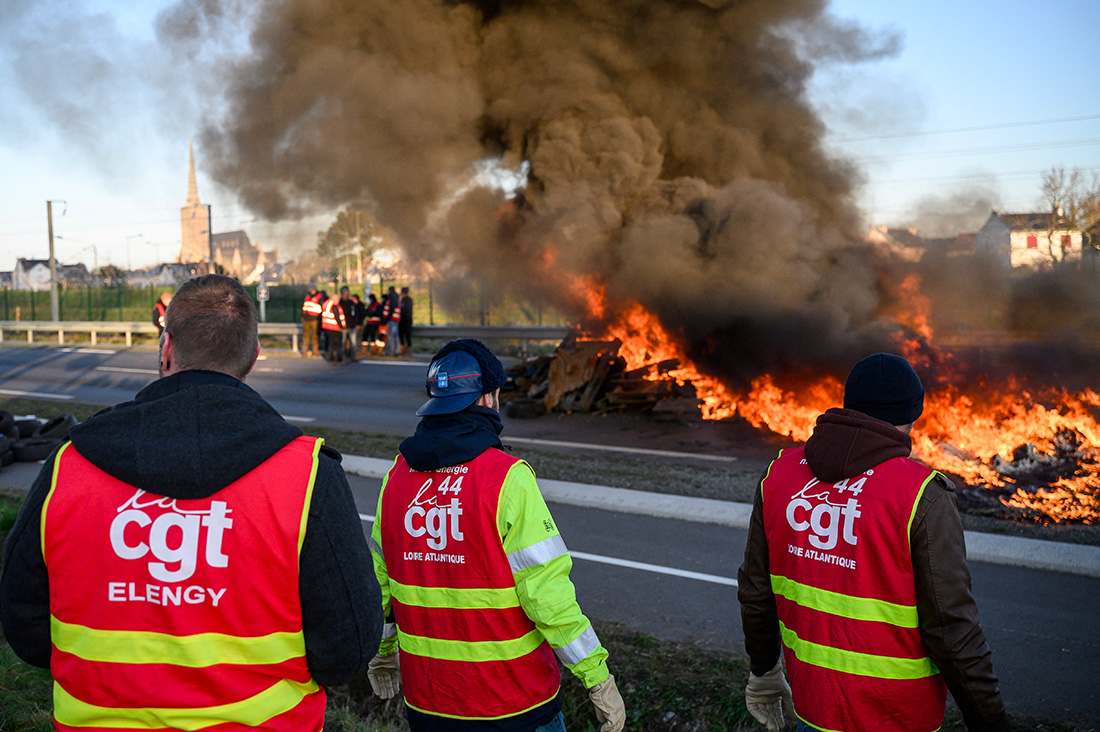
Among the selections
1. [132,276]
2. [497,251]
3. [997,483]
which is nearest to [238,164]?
[497,251]

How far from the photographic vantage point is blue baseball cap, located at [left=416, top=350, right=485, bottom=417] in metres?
2.53

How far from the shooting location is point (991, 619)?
4875mm

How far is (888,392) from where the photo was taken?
2375mm

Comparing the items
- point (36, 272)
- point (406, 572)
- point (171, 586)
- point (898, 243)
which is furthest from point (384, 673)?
point (36, 272)

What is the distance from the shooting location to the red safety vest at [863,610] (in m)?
2.21

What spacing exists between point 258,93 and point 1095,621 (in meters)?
12.7

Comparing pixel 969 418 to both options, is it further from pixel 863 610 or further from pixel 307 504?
pixel 307 504

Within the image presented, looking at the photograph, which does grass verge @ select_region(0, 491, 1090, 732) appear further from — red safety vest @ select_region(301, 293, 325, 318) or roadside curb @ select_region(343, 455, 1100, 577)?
red safety vest @ select_region(301, 293, 325, 318)

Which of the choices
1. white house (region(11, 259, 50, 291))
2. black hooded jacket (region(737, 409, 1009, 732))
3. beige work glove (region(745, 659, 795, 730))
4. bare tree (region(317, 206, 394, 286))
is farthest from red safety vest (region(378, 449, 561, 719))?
white house (region(11, 259, 50, 291))

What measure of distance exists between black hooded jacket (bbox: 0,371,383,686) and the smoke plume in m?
10.5

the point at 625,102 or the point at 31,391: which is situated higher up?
the point at 625,102

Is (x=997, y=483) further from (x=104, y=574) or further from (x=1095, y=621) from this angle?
(x=104, y=574)

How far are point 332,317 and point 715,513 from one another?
13612 millimetres

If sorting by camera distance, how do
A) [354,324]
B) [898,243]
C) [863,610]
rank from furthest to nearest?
[354,324] → [898,243] → [863,610]
